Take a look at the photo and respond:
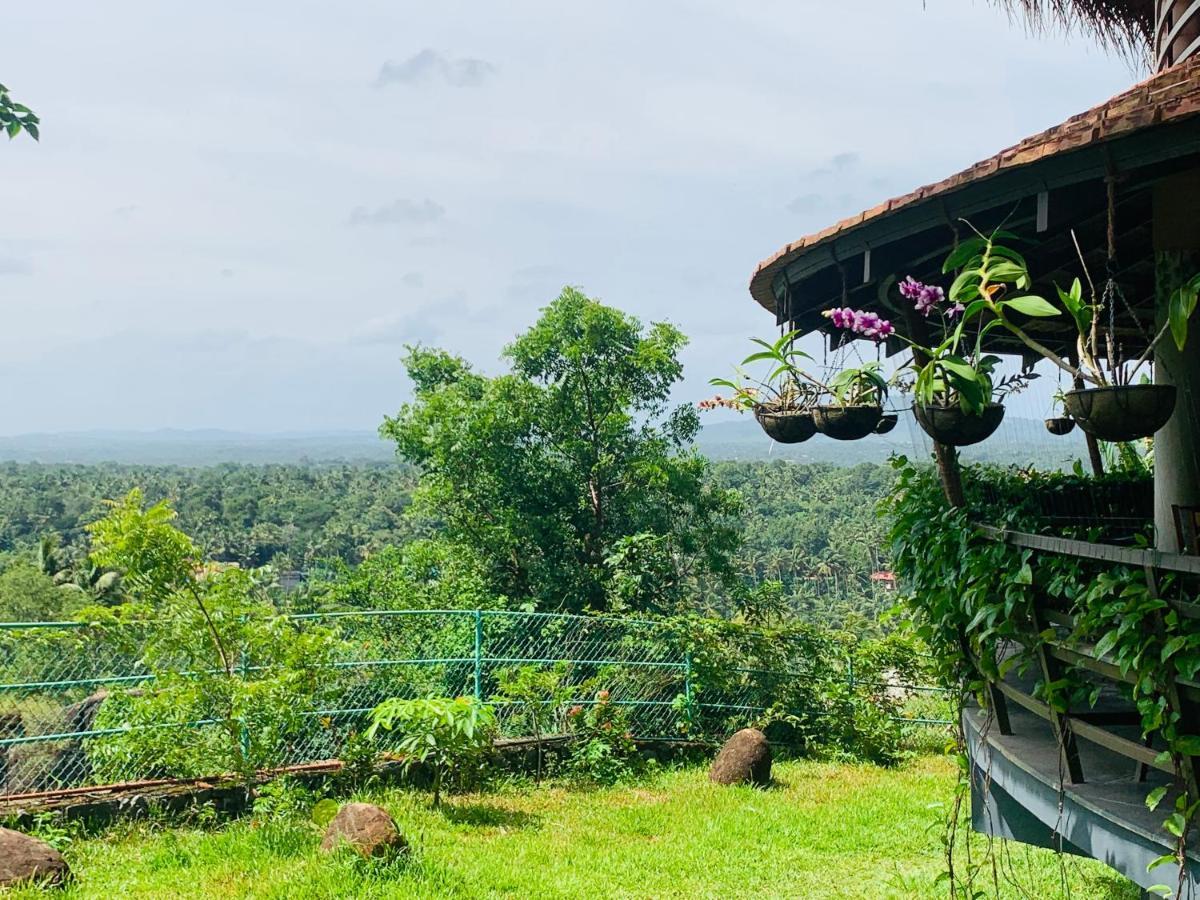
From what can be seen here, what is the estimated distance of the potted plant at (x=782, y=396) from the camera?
5078mm

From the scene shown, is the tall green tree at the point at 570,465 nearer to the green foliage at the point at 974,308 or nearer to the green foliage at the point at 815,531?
the green foliage at the point at 974,308

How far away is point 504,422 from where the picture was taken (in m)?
16.5

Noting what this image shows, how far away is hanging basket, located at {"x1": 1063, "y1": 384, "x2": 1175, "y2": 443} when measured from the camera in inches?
129

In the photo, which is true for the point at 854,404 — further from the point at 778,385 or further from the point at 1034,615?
the point at 1034,615

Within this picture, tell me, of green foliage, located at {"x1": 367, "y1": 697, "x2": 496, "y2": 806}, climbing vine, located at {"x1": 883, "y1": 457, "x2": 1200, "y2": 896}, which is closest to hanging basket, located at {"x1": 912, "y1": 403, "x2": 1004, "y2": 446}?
climbing vine, located at {"x1": 883, "y1": 457, "x2": 1200, "y2": 896}

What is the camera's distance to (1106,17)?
6762 mm

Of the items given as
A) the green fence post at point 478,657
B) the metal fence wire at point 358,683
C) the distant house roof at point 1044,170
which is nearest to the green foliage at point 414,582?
the metal fence wire at point 358,683

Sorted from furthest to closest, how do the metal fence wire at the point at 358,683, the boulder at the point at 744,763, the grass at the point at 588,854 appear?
the boulder at the point at 744,763 → the metal fence wire at the point at 358,683 → the grass at the point at 588,854

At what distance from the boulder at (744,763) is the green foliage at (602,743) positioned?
2.79ft

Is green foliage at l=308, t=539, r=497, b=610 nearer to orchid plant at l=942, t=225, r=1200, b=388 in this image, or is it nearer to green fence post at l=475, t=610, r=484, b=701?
green fence post at l=475, t=610, r=484, b=701

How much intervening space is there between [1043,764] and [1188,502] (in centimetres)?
131

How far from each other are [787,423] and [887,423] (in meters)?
0.69

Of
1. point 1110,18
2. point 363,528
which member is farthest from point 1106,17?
point 363,528

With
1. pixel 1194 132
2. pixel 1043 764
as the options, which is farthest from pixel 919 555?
pixel 1194 132
